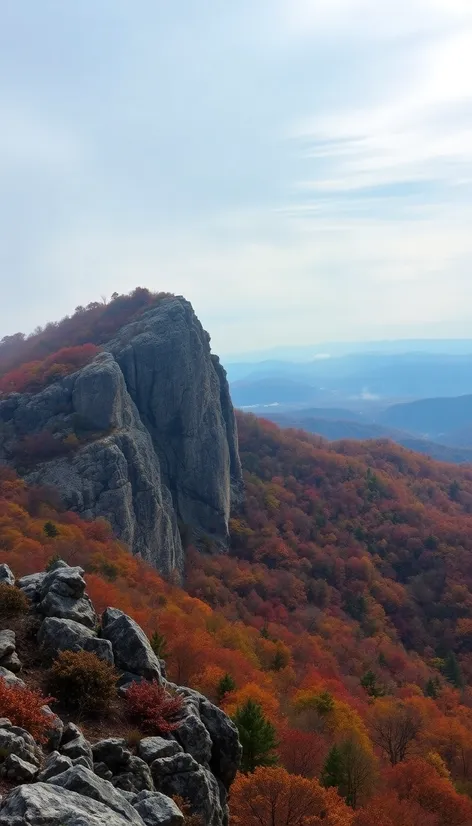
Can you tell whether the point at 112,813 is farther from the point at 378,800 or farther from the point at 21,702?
the point at 378,800

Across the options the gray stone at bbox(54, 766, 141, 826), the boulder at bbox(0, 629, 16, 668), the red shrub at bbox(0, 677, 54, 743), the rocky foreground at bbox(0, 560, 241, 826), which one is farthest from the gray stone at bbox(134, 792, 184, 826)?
the boulder at bbox(0, 629, 16, 668)

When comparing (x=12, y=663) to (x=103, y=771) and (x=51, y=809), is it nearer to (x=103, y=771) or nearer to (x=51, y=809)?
(x=103, y=771)

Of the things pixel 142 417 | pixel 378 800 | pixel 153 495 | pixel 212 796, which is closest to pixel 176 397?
pixel 142 417

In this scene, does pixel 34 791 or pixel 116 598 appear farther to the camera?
pixel 116 598

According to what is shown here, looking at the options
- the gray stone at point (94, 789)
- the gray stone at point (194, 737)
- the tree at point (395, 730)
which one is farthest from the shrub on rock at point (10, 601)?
the tree at point (395, 730)

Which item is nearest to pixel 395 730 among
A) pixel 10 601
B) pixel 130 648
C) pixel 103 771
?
pixel 130 648

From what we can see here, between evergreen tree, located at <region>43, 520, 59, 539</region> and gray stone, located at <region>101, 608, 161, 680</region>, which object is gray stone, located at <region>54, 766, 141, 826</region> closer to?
gray stone, located at <region>101, 608, 161, 680</region>
